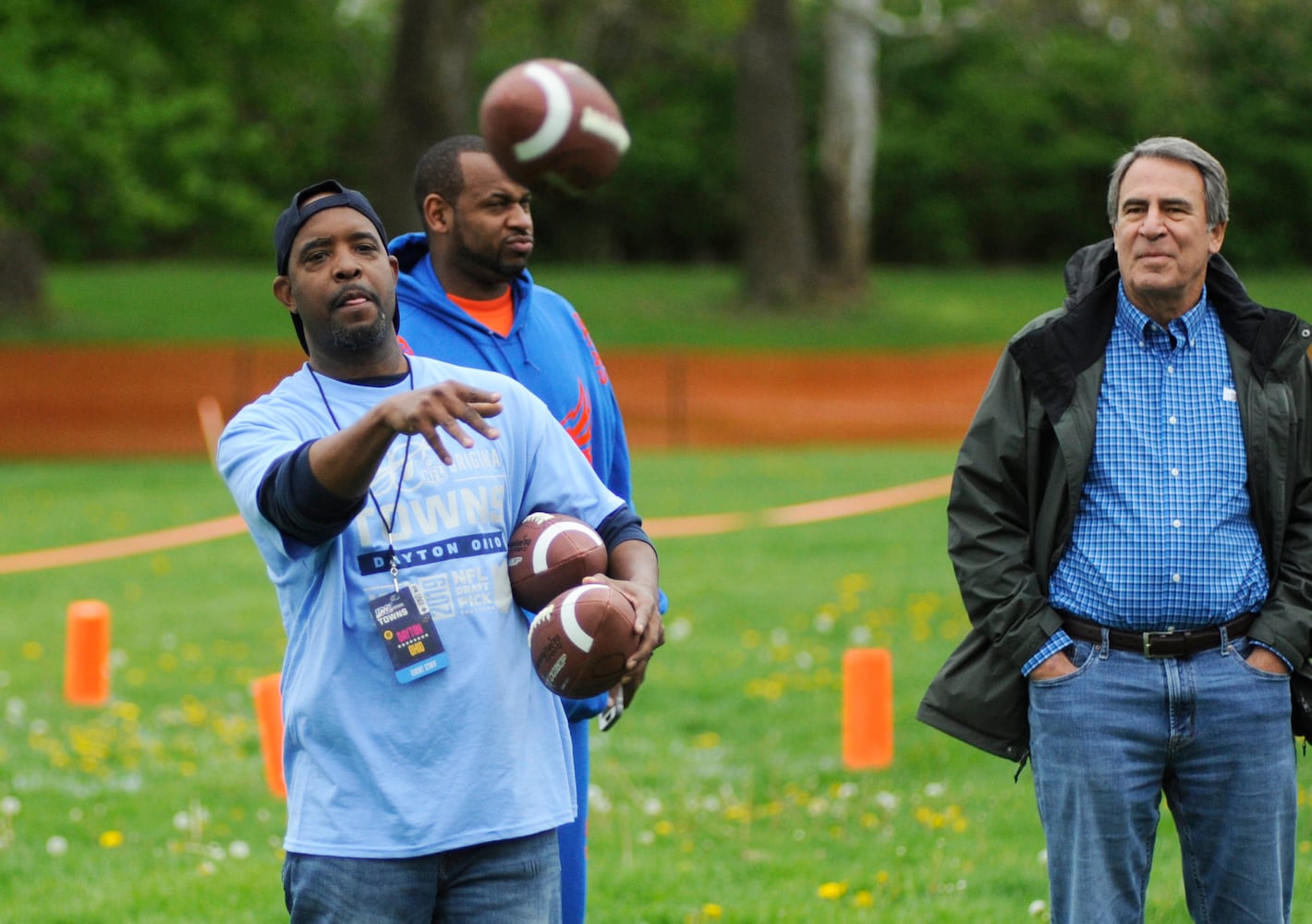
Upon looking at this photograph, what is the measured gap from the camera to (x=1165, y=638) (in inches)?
164

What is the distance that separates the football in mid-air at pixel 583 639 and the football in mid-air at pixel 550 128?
1017 millimetres

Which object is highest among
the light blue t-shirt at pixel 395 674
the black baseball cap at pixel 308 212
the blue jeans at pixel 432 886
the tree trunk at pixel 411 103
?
the tree trunk at pixel 411 103

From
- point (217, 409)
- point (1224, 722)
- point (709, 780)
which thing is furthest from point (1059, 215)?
point (1224, 722)

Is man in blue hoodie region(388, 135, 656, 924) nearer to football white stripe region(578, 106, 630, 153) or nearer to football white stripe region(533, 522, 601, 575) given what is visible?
football white stripe region(578, 106, 630, 153)

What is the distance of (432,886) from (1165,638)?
1.83 metres

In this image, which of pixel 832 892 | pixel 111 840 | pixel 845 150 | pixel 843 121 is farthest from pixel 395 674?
pixel 845 150

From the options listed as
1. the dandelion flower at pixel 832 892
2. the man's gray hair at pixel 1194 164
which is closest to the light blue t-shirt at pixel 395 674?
the man's gray hair at pixel 1194 164

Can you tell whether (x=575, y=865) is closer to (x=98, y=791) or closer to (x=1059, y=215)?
(x=98, y=791)

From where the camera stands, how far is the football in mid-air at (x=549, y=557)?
363 centimetres

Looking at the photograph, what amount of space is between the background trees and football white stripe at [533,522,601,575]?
31156 millimetres

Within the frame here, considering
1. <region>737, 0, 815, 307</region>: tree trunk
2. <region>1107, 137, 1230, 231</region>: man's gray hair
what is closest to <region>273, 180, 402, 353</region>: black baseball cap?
<region>1107, 137, 1230, 231</region>: man's gray hair

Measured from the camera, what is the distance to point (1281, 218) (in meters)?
49.2

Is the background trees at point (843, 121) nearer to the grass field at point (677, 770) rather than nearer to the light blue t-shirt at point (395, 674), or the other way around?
the grass field at point (677, 770)

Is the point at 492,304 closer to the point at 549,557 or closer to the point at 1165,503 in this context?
the point at 549,557
